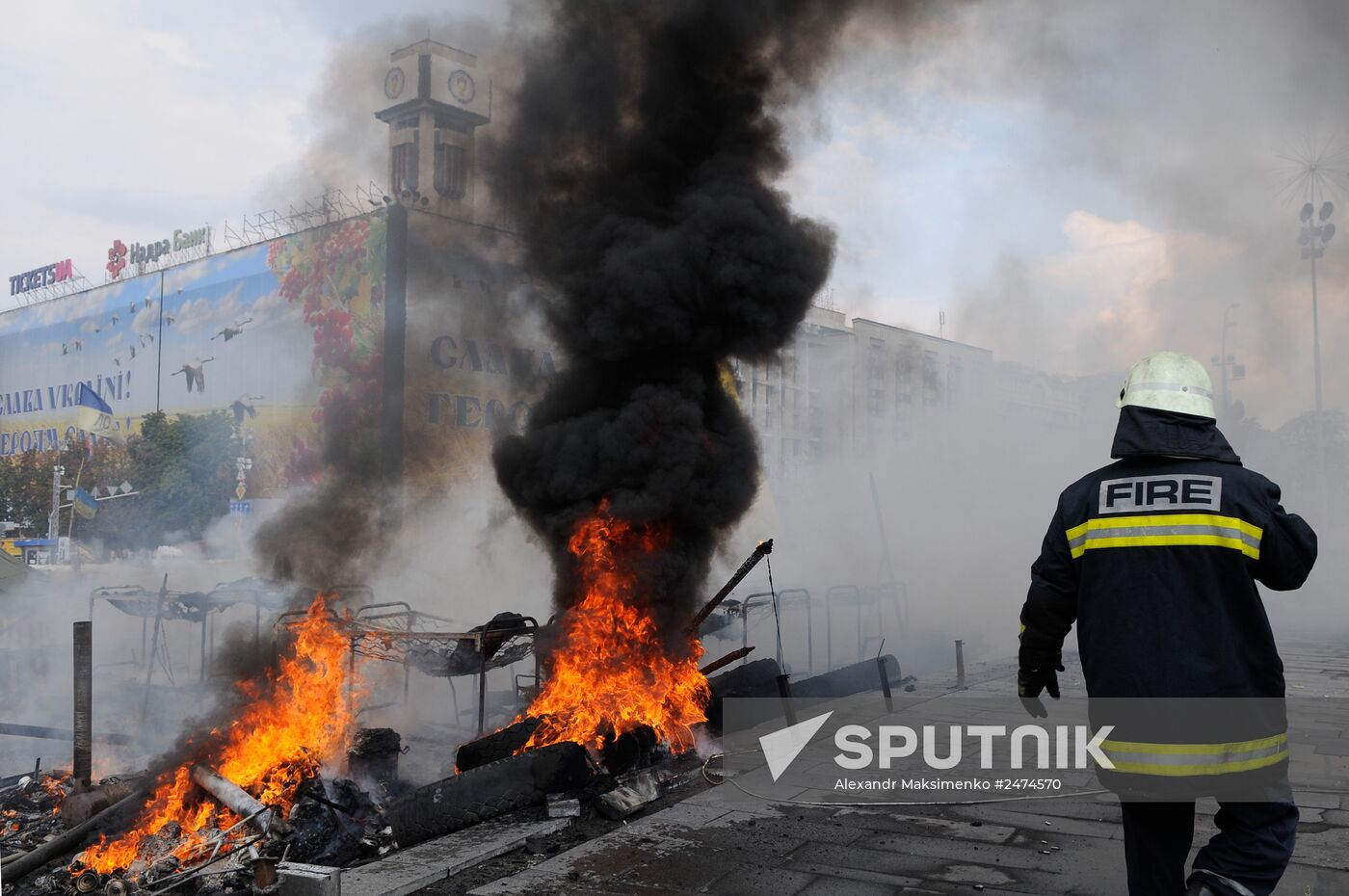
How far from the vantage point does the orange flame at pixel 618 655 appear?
322 inches

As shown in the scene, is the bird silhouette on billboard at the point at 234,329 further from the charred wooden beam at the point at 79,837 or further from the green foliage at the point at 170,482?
the charred wooden beam at the point at 79,837

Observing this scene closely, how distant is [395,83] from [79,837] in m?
16.9

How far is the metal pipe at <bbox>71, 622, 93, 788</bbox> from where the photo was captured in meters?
7.59

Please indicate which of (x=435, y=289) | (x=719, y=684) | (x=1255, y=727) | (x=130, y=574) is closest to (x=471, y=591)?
(x=130, y=574)

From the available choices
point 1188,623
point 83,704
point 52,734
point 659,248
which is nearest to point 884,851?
point 1188,623

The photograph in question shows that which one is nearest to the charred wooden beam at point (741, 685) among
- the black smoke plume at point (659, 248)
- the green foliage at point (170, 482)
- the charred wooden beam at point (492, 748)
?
the black smoke plume at point (659, 248)

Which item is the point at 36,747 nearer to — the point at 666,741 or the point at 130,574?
the point at 666,741

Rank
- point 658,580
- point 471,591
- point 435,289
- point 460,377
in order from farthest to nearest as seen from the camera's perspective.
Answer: point 460,377 < point 435,289 < point 471,591 < point 658,580

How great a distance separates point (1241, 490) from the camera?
9.52 ft

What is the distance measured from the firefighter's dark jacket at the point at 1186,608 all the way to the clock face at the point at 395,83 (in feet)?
59.4

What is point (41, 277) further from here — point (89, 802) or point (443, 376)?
point (89, 802)

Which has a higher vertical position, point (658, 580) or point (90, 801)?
point (658, 580)

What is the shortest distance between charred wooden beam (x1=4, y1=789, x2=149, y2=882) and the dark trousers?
6392 mm

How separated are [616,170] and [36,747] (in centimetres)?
923
